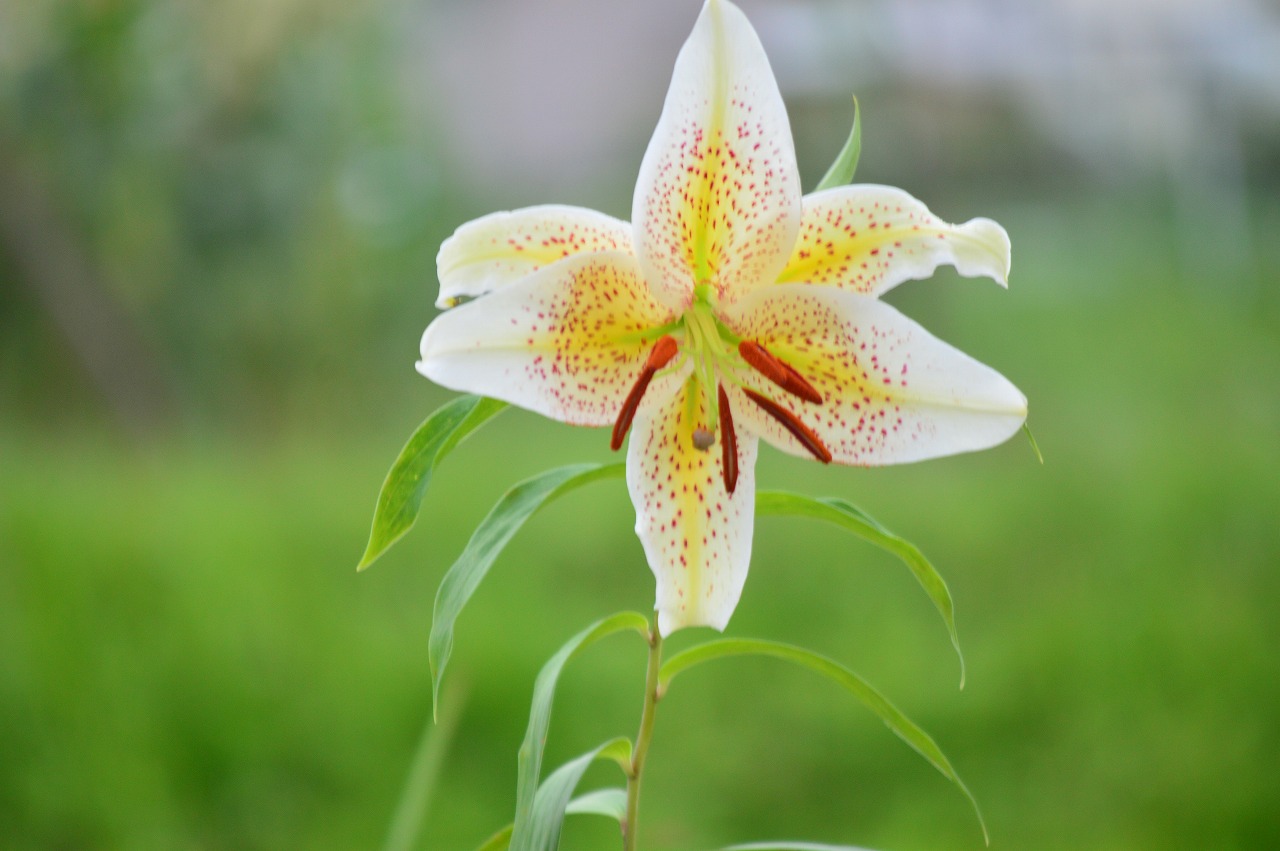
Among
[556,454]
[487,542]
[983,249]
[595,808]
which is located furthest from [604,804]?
[556,454]

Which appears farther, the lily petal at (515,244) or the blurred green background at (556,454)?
the blurred green background at (556,454)

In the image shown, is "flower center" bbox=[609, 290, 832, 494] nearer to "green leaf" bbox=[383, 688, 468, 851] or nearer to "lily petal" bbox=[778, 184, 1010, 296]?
"lily petal" bbox=[778, 184, 1010, 296]

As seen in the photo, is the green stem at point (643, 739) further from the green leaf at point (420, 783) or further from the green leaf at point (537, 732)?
the green leaf at point (420, 783)

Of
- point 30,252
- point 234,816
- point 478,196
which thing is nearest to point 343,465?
point 30,252

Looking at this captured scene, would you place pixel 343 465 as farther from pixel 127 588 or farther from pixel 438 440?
pixel 438 440

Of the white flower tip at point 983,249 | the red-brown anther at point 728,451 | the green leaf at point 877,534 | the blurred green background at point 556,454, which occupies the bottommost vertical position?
the blurred green background at point 556,454

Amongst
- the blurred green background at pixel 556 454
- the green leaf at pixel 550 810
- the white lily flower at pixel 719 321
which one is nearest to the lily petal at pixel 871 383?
the white lily flower at pixel 719 321

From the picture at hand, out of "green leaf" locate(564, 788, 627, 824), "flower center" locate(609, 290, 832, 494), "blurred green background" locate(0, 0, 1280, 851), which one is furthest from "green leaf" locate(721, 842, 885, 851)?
"blurred green background" locate(0, 0, 1280, 851)
